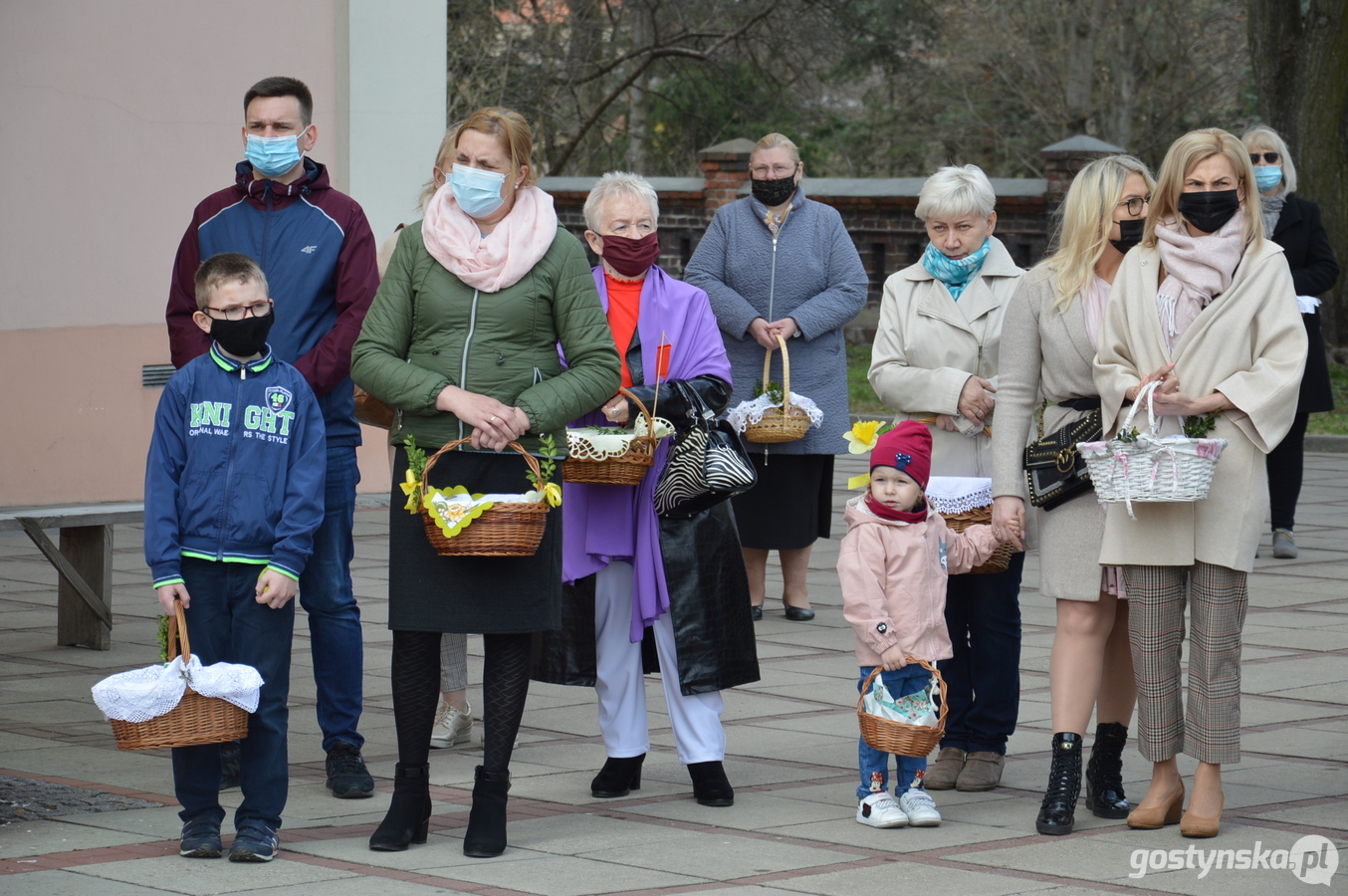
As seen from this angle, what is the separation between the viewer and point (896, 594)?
5230 mm

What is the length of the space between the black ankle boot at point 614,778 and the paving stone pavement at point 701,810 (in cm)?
6

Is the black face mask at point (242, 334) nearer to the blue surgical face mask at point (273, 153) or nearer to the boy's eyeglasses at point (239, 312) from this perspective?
the boy's eyeglasses at point (239, 312)

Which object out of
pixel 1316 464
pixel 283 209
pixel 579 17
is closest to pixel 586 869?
pixel 283 209

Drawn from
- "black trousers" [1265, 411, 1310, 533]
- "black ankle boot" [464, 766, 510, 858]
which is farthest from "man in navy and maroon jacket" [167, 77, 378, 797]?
"black trousers" [1265, 411, 1310, 533]

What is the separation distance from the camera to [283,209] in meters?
5.79

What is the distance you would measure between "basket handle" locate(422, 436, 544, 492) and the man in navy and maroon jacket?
3.10ft

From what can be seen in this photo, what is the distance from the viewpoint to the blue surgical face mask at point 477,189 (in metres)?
4.99

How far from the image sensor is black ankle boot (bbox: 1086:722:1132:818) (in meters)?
5.29

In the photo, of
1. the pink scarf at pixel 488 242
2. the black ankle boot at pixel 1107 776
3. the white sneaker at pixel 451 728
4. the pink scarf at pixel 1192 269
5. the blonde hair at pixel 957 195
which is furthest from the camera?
the white sneaker at pixel 451 728

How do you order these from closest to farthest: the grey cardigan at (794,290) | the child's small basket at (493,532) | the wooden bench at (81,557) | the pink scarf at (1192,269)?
the child's small basket at (493,532) → the pink scarf at (1192,269) → the wooden bench at (81,557) → the grey cardigan at (794,290)

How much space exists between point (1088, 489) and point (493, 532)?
1767 mm

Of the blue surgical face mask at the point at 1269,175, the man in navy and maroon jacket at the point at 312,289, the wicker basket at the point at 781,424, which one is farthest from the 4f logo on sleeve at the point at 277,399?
the blue surgical face mask at the point at 1269,175

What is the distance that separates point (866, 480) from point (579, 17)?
23643mm

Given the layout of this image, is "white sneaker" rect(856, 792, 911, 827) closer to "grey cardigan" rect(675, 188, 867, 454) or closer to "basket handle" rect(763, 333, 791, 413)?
"basket handle" rect(763, 333, 791, 413)
